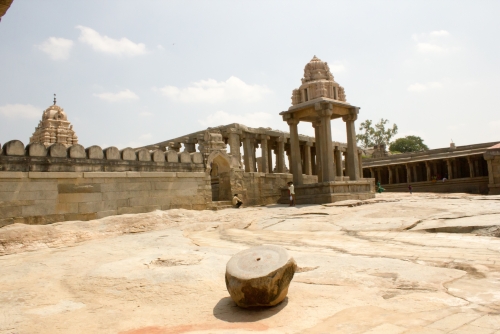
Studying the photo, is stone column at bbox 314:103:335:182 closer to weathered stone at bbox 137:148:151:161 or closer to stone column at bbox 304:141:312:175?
weathered stone at bbox 137:148:151:161

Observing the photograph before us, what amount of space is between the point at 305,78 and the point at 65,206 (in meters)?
12.1

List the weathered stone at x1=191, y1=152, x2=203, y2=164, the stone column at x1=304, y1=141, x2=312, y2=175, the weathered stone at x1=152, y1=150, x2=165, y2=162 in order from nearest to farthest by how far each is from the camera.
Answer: the weathered stone at x1=152, y1=150, x2=165, y2=162
the weathered stone at x1=191, y1=152, x2=203, y2=164
the stone column at x1=304, y1=141, x2=312, y2=175

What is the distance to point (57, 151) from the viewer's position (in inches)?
408

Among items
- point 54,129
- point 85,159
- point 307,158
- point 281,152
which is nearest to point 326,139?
point 281,152

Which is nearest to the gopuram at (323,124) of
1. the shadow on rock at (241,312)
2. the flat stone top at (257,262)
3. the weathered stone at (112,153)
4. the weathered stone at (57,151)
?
the weathered stone at (112,153)

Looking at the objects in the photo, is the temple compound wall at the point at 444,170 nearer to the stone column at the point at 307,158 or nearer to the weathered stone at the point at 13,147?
the stone column at the point at 307,158

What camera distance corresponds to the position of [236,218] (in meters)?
11.9

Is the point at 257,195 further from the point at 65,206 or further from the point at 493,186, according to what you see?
the point at 493,186

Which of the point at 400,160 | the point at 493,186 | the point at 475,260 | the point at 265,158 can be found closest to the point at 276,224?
the point at 475,260

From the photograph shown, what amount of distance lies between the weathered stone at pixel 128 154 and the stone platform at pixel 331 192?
24.7 feet

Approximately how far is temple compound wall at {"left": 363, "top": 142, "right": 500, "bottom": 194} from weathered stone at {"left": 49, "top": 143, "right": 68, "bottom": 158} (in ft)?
90.2

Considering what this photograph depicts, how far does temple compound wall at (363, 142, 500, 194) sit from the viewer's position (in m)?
29.4

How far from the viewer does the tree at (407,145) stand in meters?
65.3

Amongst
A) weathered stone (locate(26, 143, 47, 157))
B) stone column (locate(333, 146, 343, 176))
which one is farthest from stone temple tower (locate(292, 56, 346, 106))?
weathered stone (locate(26, 143, 47, 157))
